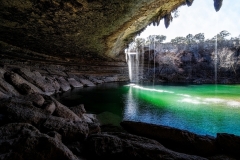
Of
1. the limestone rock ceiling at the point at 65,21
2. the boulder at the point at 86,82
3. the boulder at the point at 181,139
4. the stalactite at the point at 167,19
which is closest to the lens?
the boulder at the point at 181,139

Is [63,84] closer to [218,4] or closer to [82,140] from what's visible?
[82,140]

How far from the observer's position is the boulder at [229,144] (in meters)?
3.24

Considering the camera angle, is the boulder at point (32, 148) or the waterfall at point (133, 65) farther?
the waterfall at point (133, 65)

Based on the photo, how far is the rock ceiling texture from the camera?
5742 mm

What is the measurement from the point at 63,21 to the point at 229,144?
22.4 ft

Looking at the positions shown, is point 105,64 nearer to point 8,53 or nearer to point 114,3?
point 8,53

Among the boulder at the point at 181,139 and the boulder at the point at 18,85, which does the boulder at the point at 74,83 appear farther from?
the boulder at the point at 181,139

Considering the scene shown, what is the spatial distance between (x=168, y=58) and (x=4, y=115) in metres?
23.8

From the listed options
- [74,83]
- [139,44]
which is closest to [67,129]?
[74,83]

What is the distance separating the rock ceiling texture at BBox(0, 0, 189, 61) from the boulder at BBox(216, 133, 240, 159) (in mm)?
4916

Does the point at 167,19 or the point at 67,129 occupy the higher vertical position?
the point at 167,19

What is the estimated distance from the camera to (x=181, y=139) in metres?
3.63

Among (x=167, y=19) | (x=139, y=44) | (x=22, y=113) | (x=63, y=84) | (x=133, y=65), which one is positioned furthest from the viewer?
(x=139, y=44)

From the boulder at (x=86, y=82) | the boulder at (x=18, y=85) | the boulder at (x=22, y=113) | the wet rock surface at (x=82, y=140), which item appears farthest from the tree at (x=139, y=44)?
the boulder at (x=22, y=113)
